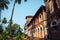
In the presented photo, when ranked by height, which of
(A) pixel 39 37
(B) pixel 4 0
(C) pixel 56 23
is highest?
(B) pixel 4 0

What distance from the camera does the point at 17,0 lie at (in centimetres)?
3728

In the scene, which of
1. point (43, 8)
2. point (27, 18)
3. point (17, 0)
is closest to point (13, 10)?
point (17, 0)

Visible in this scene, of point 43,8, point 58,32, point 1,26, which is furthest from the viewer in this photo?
point 1,26

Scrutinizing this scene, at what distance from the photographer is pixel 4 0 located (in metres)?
40.8

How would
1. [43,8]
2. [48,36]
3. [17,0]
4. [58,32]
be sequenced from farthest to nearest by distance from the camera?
[17,0], [43,8], [48,36], [58,32]

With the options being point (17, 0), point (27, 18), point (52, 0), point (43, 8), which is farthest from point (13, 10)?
point (27, 18)

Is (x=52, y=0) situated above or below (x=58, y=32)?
above

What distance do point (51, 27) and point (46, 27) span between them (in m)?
1.24

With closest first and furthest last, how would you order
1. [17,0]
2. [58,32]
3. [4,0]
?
[58,32] < [17,0] < [4,0]

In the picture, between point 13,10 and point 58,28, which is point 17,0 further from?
point 58,28

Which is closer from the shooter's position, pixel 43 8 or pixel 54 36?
pixel 54 36

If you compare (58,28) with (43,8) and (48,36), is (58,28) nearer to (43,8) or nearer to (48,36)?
(48,36)

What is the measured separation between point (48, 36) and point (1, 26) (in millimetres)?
32789

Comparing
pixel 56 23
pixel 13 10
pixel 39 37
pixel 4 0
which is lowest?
pixel 39 37
